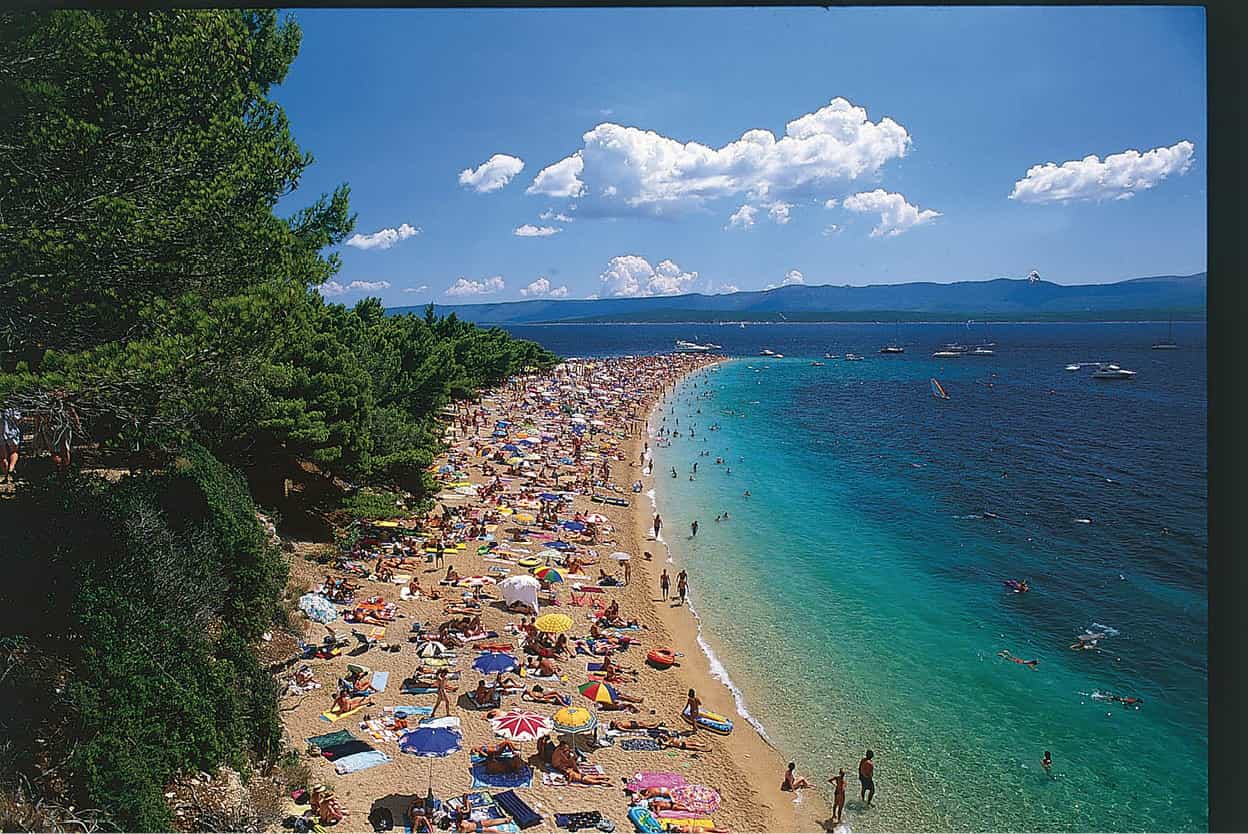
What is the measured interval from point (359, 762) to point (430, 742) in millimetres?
1107

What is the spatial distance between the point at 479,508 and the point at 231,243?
18.3 m

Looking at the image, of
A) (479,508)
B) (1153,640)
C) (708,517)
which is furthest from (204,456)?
(1153,640)

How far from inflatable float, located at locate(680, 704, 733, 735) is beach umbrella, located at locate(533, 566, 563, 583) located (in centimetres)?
679

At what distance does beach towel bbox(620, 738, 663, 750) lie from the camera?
12295 millimetres

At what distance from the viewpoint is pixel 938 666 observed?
16781 mm

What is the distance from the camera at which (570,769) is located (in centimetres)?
1116

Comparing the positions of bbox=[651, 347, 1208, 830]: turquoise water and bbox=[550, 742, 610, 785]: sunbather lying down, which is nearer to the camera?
bbox=[550, 742, 610, 785]: sunbather lying down

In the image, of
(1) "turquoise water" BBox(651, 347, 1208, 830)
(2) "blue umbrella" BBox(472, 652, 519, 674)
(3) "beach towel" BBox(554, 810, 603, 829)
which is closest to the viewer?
(3) "beach towel" BBox(554, 810, 603, 829)

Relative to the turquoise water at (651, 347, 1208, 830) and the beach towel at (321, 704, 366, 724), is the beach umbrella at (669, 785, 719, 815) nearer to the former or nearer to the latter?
the turquoise water at (651, 347, 1208, 830)

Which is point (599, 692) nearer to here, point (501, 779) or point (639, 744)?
point (639, 744)

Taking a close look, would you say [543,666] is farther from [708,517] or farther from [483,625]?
[708,517]

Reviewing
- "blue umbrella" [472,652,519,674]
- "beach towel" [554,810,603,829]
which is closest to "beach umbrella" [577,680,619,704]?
"blue umbrella" [472,652,519,674]

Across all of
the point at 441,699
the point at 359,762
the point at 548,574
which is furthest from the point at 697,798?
the point at 548,574

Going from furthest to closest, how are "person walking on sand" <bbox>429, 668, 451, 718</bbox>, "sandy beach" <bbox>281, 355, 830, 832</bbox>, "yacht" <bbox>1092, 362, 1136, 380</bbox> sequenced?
"yacht" <bbox>1092, 362, 1136, 380</bbox> → "person walking on sand" <bbox>429, 668, 451, 718</bbox> → "sandy beach" <bbox>281, 355, 830, 832</bbox>
